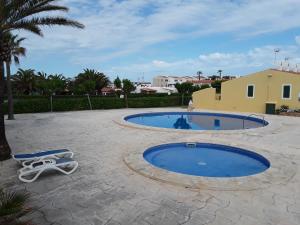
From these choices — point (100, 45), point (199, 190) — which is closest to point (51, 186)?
point (199, 190)

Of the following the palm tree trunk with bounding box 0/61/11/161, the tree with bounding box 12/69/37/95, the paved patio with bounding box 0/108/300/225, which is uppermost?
the tree with bounding box 12/69/37/95

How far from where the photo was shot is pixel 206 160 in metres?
9.88

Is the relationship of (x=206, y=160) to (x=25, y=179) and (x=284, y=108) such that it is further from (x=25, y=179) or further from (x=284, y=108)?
(x=284, y=108)

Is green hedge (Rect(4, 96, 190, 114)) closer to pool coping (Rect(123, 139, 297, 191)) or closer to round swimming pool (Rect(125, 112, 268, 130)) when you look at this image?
round swimming pool (Rect(125, 112, 268, 130))

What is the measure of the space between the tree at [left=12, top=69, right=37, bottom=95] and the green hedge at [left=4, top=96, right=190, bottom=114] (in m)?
21.7

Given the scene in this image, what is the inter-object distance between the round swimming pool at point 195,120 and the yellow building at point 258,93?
3480 millimetres

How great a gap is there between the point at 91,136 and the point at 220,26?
17.4 meters

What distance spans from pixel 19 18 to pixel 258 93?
21267mm

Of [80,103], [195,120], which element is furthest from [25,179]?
[80,103]

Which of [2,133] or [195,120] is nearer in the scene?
[2,133]

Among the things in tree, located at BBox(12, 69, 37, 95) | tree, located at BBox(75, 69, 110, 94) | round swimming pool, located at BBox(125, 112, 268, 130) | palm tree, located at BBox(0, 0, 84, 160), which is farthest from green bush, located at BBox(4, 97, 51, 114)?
tree, located at BBox(12, 69, 37, 95)

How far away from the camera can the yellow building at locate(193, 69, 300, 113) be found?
72.6 ft

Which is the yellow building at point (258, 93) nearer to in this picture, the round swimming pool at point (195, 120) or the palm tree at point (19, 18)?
the round swimming pool at point (195, 120)

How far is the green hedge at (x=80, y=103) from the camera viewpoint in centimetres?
2227
